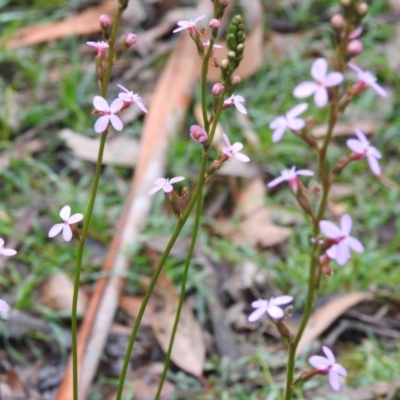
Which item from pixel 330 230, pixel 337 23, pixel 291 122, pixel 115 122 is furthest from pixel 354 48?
pixel 115 122

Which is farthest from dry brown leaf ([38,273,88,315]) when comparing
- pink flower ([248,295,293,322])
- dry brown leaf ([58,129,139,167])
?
pink flower ([248,295,293,322])

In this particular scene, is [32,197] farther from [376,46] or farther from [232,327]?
[376,46]

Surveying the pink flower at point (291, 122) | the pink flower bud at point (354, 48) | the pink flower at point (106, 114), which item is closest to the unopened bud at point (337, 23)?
the pink flower bud at point (354, 48)

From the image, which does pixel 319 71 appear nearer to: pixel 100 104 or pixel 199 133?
pixel 199 133

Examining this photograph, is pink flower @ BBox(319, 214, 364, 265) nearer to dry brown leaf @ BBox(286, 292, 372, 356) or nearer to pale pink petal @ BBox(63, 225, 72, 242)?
pale pink petal @ BBox(63, 225, 72, 242)

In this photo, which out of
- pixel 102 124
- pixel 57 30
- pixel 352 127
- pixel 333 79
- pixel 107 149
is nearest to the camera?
pixel 333 79

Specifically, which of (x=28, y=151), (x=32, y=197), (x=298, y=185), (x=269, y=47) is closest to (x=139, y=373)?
(x=32, y=197)
